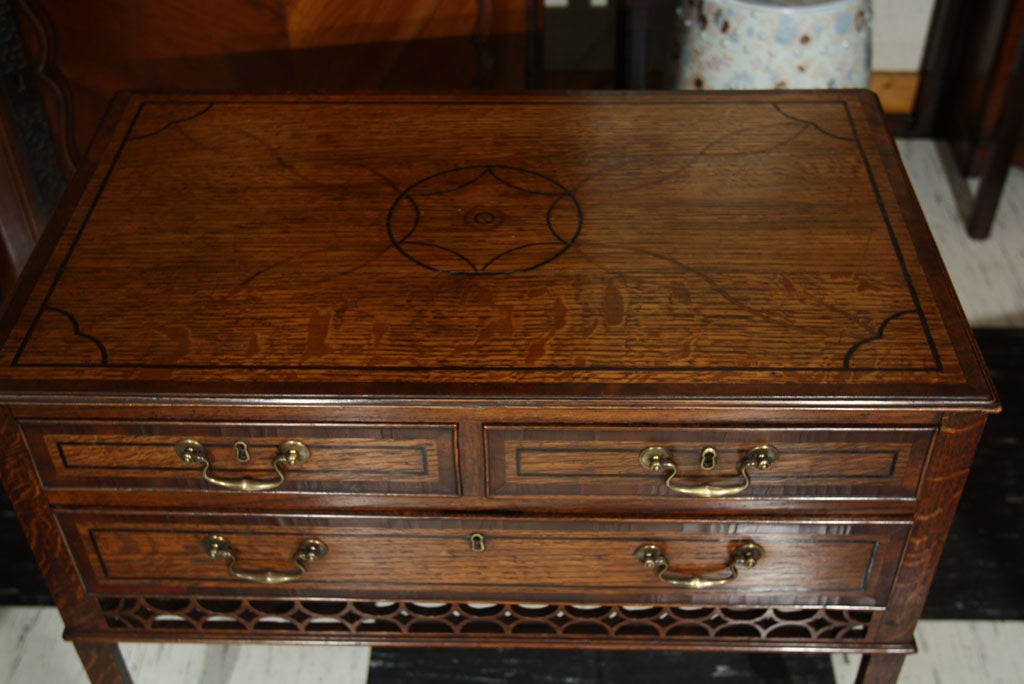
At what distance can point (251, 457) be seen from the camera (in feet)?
3.19

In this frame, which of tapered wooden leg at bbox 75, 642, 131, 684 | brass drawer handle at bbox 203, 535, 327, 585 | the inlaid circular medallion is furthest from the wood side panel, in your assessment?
tapered wooden leg at bbox 75, 642, 131, 684

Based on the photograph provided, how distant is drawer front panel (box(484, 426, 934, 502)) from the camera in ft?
3.08

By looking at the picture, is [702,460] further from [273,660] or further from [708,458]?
[273,660]

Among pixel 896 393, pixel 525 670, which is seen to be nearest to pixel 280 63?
pixel 525 670

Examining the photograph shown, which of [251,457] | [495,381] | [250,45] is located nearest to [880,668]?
[495,381]

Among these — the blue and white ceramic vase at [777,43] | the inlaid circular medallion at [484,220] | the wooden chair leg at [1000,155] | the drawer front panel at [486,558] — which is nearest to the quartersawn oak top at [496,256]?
the inlaid circular medallion at [484,220]

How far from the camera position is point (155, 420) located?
0.95 metres

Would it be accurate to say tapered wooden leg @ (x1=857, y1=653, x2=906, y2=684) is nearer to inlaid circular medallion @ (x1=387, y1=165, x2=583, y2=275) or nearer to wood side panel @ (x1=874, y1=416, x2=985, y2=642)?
wood side panel @ (x1=874, y1=416, x2=985, y2=642)

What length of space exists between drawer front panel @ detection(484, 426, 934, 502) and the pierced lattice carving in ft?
0.55

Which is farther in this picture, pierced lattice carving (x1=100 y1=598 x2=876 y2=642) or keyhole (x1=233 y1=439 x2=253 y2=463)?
pierced lattice carving (x1=100 y1=598 x2=876 y2=642)

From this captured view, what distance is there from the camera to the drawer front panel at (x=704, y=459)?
0.94m

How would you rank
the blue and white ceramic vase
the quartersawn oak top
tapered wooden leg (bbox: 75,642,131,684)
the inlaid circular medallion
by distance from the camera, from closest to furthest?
the quartersawn oak top, the inlaid circular medallion, tapered wooden leg (bbox: 75,642,131,684), the blue and white ceramic vase

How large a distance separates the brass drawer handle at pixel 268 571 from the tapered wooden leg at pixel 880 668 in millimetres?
538

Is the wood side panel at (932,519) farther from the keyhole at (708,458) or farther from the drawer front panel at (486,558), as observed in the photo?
the keyhole at (708,458)
